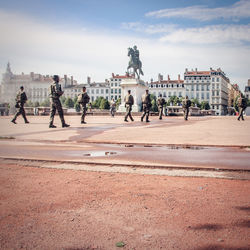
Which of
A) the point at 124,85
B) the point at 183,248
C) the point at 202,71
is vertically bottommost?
the point at 183,248

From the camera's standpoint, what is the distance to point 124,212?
2.30 m

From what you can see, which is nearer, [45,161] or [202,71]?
[45,161]

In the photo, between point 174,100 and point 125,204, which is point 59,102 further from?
point 174,100

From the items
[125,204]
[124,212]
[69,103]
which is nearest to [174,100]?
[69,103]

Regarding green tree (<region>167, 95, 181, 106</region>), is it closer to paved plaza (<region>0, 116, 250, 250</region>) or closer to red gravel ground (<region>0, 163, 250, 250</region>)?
paved plaza (<region>0, 116, 250, 250</region>)

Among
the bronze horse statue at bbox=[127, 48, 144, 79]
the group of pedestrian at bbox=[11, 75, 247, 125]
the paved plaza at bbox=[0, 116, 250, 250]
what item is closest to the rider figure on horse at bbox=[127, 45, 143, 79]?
the bronze horse statue at bbox=[127, 48, 144, 79]

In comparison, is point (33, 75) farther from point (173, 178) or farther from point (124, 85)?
point (173, 178)

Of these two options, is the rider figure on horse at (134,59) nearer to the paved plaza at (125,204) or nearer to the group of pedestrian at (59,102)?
the group of pedestrian at (59,102)

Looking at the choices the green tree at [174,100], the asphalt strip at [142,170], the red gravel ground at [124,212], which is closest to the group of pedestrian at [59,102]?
the asphalt strip at [142,170]

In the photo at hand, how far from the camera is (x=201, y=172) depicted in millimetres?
3709

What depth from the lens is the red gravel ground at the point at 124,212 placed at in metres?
1.82

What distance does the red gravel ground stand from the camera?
5.96ft

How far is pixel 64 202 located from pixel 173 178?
1442 mm

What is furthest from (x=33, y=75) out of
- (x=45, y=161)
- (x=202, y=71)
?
(x=45, y=161)
